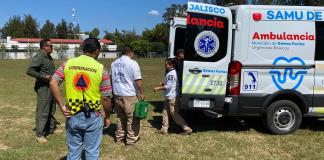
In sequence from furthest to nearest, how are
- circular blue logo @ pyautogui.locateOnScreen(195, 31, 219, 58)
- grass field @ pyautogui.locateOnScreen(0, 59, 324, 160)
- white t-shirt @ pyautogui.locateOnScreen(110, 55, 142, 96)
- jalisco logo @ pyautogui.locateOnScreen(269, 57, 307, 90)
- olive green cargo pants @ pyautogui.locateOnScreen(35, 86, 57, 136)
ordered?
jalisco logo @ pyautogui.locateOnScreen(269, 57, 307, 90)
olive green cargo pants @ pyautogui.locateOnScreen(35, 86, 57, 136)
circular blue logo @ pyautogui.locateOnScreen(195, 31, 219, 58)
white t-shirt @ pyautogui.locateOnScreen(110, 55, 142, 96)
grass field @ pyautogui.locateOnScreen(0, 59, 324, 160)

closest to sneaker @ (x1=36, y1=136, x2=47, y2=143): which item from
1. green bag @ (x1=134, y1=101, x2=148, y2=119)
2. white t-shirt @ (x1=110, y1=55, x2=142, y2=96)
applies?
white t-shirt @ (x1=110, y1=55, x2=142, y2=96)

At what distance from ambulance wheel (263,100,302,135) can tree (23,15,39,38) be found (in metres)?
130

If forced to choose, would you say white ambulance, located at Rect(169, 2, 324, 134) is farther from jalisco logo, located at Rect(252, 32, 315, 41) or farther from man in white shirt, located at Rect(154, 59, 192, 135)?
man in white shirt, located at Rect(154, 59, 192, 135)

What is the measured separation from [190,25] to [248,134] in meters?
2.44

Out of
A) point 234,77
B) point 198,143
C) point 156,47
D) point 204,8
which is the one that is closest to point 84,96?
point 198,143

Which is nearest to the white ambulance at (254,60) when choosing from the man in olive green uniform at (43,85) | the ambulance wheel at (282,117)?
the ambulance wheel at (282,117)

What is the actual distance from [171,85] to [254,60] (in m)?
1.58

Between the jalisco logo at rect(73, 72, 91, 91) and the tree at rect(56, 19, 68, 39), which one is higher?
the tree at rect(56, 19, 68, 39)

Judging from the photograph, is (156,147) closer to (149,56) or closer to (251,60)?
(251,60)

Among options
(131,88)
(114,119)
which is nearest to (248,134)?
(131,88)

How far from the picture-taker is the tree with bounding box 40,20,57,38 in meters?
132

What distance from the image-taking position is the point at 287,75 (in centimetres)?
767

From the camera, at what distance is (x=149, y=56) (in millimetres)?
73188

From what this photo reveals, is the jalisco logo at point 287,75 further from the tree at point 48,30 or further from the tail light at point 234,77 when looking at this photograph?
the tree at point 48,30
